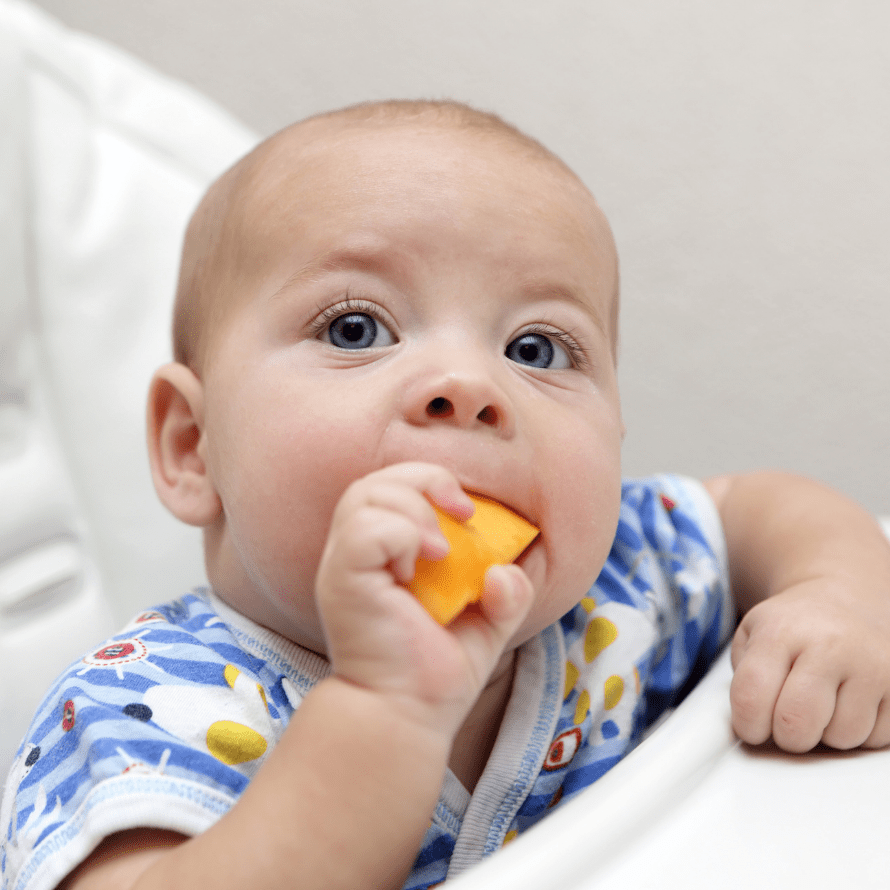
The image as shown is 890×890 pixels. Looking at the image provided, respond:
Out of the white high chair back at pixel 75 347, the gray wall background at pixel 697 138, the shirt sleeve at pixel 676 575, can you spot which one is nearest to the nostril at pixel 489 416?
the shirt sleeve at pixel 676 575

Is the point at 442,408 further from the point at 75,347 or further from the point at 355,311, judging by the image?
the point at 75,347

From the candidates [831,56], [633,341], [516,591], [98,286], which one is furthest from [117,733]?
[831,56]

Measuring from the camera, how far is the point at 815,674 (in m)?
0.46

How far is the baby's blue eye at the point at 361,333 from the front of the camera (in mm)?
489

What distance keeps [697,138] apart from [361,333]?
74 centimetres

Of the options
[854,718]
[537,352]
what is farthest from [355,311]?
[854,718]

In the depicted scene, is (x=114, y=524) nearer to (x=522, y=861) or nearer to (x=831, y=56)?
(x=522, y=861)

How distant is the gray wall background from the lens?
104 centimetres

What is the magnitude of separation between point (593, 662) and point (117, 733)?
0.33 metres

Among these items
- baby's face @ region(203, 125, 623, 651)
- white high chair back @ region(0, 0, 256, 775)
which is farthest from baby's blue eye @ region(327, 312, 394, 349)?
white high chair back @ region(0, 0, 256, 775)

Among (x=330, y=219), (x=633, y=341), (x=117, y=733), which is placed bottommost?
(x=633, y=341)

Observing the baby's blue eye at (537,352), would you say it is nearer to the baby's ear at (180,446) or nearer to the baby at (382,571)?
the baby at (382,571)

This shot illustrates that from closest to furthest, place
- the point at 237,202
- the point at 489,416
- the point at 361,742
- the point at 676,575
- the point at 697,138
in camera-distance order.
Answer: the point at 361,742 < the point at 489,416 < the point at 237,202 < the point at 676,575 < the point at 697,138

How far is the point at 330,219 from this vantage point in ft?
1.65
